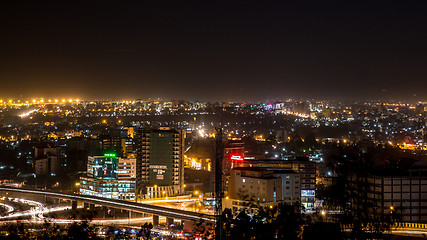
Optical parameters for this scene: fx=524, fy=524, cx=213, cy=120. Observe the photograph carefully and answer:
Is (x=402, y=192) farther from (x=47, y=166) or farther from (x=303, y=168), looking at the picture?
(x=47, y=166)

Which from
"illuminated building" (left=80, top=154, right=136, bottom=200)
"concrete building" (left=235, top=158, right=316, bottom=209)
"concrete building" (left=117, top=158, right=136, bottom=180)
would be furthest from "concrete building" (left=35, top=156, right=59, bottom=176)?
"concrete building" (left=235, top=158, right=316, bottom=209)

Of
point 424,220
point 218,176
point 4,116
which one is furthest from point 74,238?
point 4,116

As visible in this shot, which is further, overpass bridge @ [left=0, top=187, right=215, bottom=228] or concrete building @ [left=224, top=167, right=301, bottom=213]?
concrete building @ [left=224, top=167, right=301, bottom=213]

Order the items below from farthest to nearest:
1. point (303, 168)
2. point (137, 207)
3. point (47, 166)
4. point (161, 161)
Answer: point (47, 166)
point (161, 161)
point (303, 168)
point (137, 207)

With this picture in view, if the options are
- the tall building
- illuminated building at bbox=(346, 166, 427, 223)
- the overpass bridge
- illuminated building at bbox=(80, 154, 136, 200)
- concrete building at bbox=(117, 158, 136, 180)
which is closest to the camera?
illuminated building at bbox=(346, 166, 427, 223)

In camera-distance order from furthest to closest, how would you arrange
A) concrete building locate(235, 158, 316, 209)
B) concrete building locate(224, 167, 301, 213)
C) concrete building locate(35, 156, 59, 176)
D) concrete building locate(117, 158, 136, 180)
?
concrete building locate(35, 156, 59, 176) → concrete building locate(117, 158, 136, 180) → concrete building locate(235, 158, 316, 209) → concrete building locate(224, 167, 301, 213)

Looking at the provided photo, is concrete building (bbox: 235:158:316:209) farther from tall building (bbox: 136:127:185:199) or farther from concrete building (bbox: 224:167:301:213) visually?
tall building (bbox: 136:127:185:199)

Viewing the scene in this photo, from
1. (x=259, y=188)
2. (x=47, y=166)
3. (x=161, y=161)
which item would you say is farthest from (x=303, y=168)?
(x=47, y=166)
